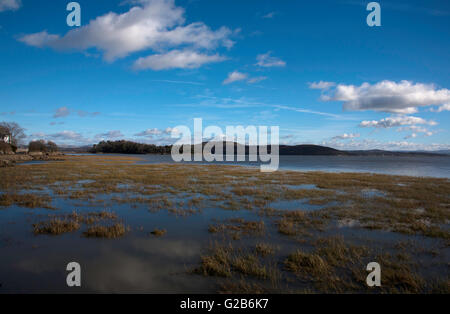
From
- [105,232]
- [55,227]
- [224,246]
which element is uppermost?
[55,227]

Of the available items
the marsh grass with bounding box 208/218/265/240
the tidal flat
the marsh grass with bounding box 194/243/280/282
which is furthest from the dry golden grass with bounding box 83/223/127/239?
the marsh grass with bounding box 194/243/280/282

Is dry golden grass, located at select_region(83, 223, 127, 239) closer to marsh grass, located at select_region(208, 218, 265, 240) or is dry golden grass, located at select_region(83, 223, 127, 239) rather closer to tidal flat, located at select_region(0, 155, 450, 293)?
tidal flat, located at select_region(0, 155, 450, 293)

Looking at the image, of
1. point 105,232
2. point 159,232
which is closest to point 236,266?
point 159,232

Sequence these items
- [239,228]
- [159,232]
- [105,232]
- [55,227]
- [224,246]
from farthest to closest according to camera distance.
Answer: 1. [239,228]
2. [55,227]
3. [159,232]
4. [105,232]
5. [224,246]

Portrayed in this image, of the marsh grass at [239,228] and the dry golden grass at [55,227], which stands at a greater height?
the dry golden grass at [55,227]

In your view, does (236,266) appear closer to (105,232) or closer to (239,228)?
(239,228)

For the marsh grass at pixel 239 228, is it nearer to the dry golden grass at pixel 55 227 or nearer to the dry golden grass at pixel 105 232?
the dry golden grass at pixel 105 232

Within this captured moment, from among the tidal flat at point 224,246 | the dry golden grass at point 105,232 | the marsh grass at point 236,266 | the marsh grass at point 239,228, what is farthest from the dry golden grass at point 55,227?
the marsh grass at point 236,266

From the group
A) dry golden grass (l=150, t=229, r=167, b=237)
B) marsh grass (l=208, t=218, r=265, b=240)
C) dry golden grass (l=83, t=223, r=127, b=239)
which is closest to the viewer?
dry golden grass (l=83, t=223, r=127, b=239)

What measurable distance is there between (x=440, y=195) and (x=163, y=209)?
85.7 feet

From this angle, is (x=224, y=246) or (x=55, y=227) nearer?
(x=224, y=246)
